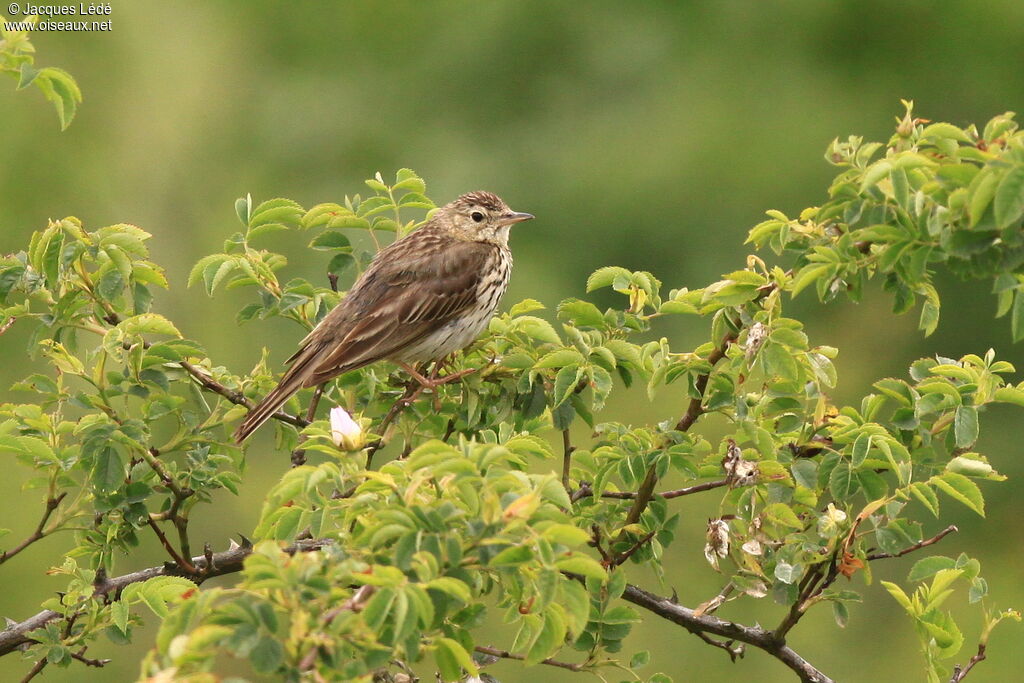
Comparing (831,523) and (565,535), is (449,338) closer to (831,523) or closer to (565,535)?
(831,523)

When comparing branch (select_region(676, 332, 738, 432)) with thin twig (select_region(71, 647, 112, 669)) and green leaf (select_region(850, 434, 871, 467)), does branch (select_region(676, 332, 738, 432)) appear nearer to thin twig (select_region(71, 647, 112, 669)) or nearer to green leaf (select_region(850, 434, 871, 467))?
green leaf (select_region(850, 434, 871, 467))

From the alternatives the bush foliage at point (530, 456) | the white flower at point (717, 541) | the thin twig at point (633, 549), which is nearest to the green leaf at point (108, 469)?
the bush foliage at point (530, 456)

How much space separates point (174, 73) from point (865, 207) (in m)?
21.2

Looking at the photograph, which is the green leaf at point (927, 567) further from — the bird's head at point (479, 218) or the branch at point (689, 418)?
the bird's head at point (479, 218)

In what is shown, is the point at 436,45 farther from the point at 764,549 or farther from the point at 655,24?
the point at 764,549

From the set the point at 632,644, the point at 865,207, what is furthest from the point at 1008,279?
the point at 632,644

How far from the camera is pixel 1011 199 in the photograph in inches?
122

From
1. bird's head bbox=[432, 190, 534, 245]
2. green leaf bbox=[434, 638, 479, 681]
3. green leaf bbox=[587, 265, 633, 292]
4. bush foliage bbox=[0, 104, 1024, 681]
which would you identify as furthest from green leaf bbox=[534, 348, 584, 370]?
bird's head bbox=[432, 190, 534, 245]

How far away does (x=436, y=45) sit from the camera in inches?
959

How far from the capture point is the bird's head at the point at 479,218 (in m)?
7.77

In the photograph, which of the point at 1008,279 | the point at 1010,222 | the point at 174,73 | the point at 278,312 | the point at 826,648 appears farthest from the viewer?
the point at 174,73

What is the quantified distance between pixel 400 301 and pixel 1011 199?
4.16 m

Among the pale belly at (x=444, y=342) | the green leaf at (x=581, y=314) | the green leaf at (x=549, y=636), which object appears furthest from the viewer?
the pale belly at (x=444, y=342)

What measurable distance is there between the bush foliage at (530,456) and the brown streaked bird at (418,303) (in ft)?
0.70
